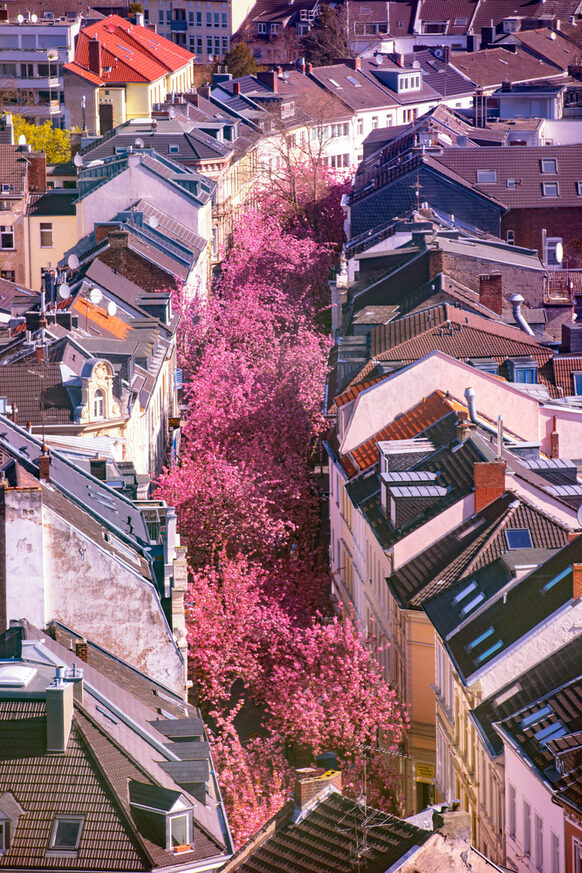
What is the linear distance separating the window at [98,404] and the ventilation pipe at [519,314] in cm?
1931

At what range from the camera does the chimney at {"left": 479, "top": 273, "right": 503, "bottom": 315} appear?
7500 cm

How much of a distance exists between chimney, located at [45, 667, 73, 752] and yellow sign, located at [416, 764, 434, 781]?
51.8ft

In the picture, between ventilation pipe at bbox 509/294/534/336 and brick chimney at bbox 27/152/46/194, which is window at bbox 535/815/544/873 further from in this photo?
brick chimney at bbox 27/152/46/194

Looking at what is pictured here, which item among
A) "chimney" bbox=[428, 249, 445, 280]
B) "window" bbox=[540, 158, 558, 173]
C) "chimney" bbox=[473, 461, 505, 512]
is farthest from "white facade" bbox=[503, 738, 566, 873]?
"window" bbox=[540, 158, 558, 173]

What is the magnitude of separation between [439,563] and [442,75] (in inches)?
5532

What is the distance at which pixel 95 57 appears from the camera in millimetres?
149250

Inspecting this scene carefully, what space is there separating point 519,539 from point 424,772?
22.0 ft

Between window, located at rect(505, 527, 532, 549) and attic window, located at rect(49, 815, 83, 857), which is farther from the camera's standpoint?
window, located at rect(505, 527, 532, 549)

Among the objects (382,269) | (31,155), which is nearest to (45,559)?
(382,269)

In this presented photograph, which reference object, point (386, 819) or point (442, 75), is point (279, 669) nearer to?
point (386, 819)

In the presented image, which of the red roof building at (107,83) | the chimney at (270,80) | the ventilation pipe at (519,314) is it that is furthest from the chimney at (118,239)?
the chimney at (270,80)

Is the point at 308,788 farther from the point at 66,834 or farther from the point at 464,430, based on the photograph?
the point at 464,430

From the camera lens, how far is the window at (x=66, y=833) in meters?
31.3

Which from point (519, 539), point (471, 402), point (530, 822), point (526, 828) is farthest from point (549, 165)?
point (530, 822)
